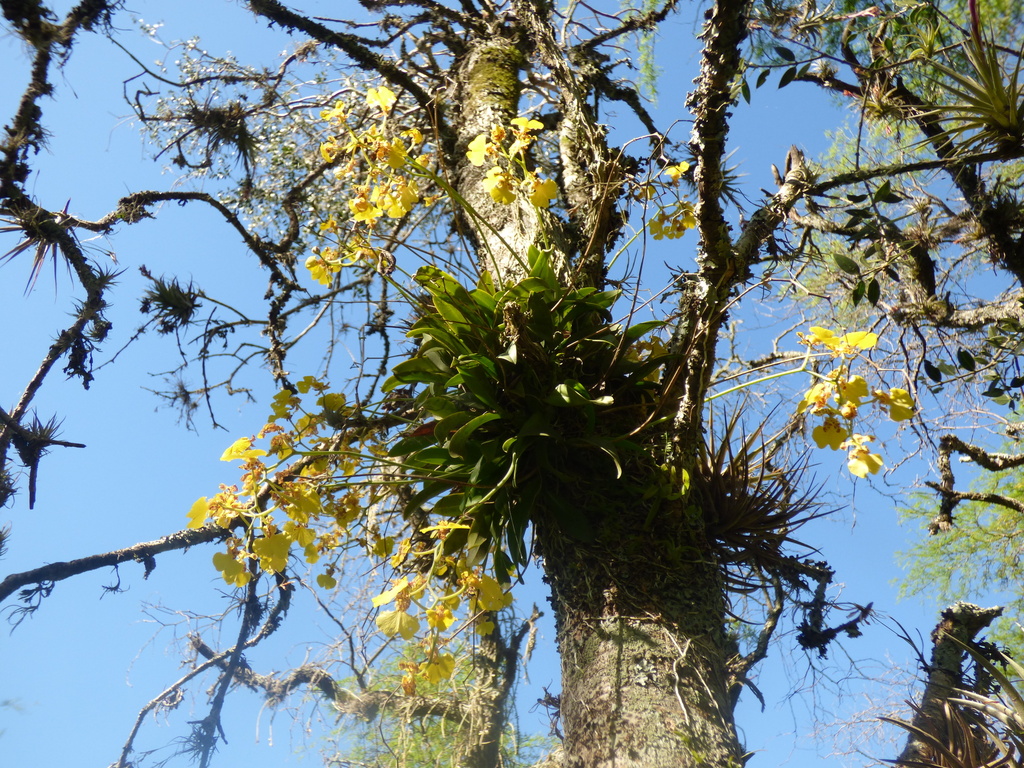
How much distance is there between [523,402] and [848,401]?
715mm

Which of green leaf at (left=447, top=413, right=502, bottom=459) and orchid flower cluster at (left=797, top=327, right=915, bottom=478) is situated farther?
green leaf at (left=447, top=413, right=502, bottom=459)

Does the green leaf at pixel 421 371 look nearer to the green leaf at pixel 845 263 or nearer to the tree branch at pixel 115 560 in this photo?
the tree branch at pixel 115 560

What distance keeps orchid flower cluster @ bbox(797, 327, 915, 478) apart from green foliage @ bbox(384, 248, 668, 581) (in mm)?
401

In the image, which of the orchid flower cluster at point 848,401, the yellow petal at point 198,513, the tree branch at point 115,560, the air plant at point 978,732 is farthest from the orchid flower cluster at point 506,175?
the air plant at point 978,732

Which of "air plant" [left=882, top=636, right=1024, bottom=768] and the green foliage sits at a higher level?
the green foliage

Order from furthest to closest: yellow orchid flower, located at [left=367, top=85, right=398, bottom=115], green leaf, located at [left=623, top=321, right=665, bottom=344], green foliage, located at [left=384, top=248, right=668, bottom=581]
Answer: yellow orchid flower, located at [left=367, top=85, right=398, bottom=115] < green leaf, located at [left=623, top=321, right=665, bottom=344] < green foliage, located at [left=384, top=248, right=668, bottom=581]

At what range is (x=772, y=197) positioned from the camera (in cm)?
168

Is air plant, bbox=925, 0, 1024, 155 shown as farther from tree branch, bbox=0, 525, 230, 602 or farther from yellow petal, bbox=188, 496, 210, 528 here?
tree branch, bbox=0, 525, 230, 602

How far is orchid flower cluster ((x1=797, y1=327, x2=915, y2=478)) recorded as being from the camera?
1293 millimetres

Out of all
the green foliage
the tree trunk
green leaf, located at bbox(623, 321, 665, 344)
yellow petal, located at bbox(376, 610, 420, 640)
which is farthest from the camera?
green leaf, located at bbox(623, 321, 665, 344)

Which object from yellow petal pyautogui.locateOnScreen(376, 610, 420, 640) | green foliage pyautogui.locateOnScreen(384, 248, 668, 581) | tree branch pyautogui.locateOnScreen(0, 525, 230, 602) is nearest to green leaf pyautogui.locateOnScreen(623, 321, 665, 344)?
green foliage pyautogui.locateOnScreen(384, 248, 668, 581)

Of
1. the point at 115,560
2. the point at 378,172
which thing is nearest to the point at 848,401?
the point at 378,172

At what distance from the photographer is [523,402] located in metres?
1.66

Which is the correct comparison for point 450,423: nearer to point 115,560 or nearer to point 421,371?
point 421,371
